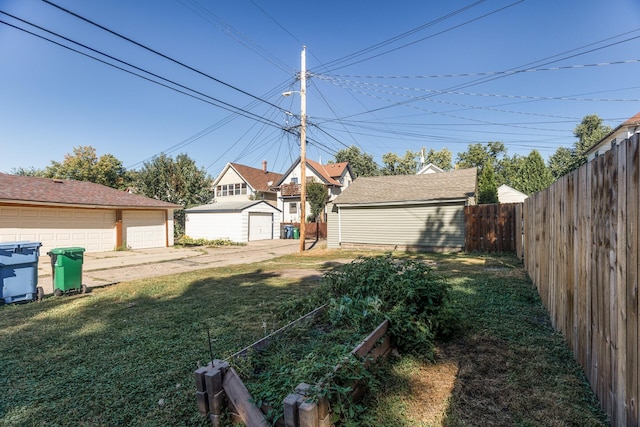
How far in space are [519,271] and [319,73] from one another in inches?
440

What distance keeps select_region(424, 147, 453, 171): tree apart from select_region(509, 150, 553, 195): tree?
66.3 ft

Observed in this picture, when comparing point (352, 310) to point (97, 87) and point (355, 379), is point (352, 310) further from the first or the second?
point (97, 87)

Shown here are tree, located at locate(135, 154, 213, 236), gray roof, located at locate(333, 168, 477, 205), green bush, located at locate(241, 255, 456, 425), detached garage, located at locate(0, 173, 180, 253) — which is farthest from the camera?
tree, located at locate(135, 154, 213, 236)

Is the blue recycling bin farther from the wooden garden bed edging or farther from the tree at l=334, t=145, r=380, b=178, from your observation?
the tree at l=334, t=145, r=380, b=178

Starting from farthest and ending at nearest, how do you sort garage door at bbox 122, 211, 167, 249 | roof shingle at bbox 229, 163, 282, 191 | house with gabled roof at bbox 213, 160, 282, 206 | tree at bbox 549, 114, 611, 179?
1. tree at bbox 549, 114, 611, 179
2. roof shingle at bbox 229, 163, 282, 191
3. house with gabled roof at bbox 213, 160, 282, 206
4. garage door at bbox 122, 211, 167, 249

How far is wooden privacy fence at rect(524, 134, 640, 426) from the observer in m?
1.62

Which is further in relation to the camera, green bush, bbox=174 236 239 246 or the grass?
green bush, bbox=174 236 239 246

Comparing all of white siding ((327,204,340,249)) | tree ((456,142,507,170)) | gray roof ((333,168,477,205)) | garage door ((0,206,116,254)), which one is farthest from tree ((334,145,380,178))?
garage door ((0,206,116,254))

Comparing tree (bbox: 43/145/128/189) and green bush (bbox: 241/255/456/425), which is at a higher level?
tree (bbox: 43/145/128/189)

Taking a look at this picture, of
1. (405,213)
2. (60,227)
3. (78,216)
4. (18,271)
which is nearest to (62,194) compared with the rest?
(78,216)

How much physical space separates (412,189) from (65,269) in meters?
12.9

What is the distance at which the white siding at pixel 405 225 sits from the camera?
12648mm

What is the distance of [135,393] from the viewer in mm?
2537

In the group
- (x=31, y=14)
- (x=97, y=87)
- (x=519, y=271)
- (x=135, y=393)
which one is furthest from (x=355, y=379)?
(x=97, y=87)
